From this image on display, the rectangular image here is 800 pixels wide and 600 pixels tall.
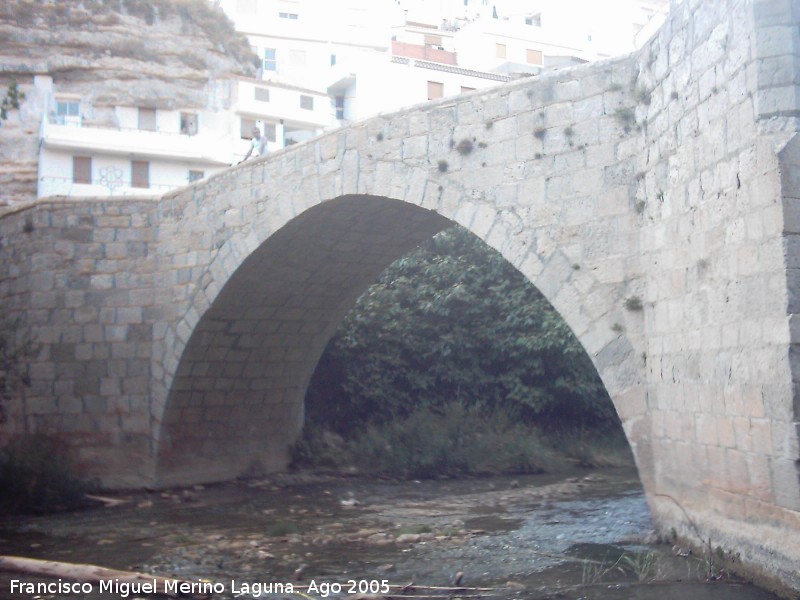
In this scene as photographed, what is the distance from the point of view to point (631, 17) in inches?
1766

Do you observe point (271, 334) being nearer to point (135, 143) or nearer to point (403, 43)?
point (135, 143)

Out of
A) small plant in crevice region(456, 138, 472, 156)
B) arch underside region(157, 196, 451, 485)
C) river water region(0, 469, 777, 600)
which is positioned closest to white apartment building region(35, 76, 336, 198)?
arch underside region(157, 196, 451, 485)

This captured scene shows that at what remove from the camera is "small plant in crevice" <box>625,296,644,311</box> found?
22.1 feet

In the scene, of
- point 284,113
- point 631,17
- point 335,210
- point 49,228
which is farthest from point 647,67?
point 631,17

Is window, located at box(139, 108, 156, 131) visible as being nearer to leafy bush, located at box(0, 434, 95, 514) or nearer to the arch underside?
the arch underside

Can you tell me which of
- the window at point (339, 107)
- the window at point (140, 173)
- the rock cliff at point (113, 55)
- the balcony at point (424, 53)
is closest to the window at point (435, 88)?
the window at point (339, 107)

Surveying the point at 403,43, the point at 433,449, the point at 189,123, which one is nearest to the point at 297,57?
the point at 403,43

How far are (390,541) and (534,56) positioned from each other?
33837mm

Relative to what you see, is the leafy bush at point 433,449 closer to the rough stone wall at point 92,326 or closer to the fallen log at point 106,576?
the rough stone wall at point 92,326

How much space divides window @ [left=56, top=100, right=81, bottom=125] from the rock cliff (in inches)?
11.9

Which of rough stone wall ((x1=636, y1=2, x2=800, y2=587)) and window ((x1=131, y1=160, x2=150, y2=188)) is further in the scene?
window ((x1=131, y1=160, x2=150, y2=188))

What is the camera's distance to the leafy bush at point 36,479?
10141 mm

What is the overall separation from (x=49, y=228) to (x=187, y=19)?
24992 millimetres

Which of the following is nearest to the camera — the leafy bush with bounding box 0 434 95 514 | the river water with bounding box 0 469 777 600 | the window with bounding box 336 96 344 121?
the river water with bounding box 0 469 777 600
